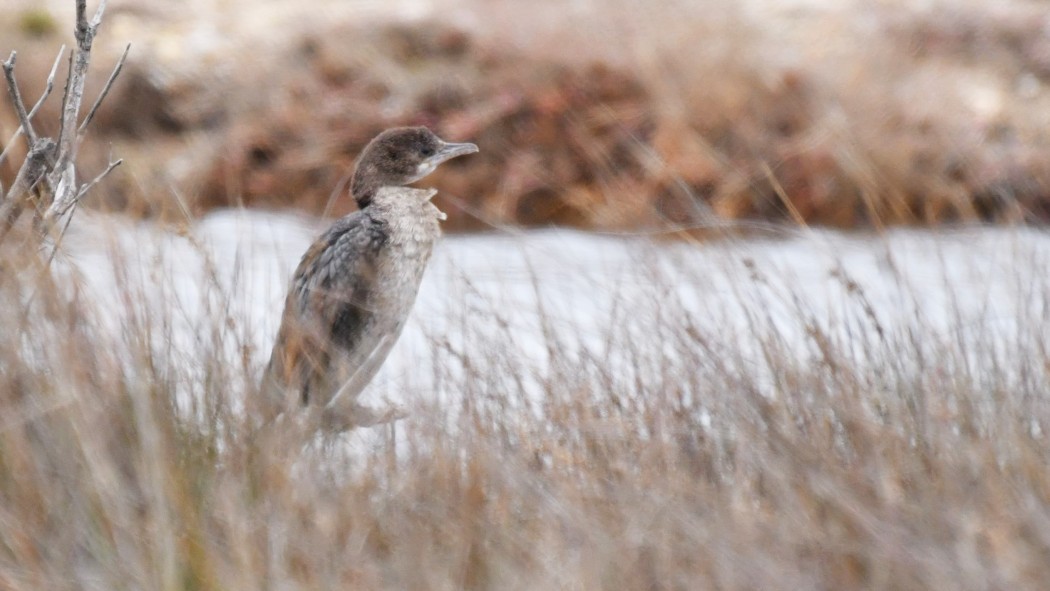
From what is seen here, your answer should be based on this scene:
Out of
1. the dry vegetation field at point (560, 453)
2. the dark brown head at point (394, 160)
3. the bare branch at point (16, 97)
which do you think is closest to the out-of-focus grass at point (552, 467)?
the dry vegetation field at point (560, 453)

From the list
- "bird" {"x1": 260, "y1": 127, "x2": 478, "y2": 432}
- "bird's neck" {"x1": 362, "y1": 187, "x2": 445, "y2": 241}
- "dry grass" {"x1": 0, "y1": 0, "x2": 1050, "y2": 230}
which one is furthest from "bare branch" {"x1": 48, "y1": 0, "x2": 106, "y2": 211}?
"dry grass" {"x1": 0, "y1": 0, "x2": 1050, "y2": 230}

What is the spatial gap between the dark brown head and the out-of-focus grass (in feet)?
4.63

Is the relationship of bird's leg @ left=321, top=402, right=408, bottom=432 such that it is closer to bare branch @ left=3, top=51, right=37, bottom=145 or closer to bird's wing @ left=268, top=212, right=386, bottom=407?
bird's wing @ left=268, top=212, right=386, bottom=407

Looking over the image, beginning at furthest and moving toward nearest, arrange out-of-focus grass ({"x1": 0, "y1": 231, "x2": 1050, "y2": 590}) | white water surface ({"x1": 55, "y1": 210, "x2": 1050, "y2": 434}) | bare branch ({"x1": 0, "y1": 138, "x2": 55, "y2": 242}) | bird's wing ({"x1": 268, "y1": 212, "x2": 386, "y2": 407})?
bird's wing ({"x1": 268, "y1": 212, "x2": 386, "y2": 407}) < bare branch ({"x1": 0, "y1": 138, "x2": 55, "y2": 242}) < white water surface ({"x1": 55, "y1": 210, "x2": 1050, "y2": 434}) < out-of-focus grass ({"x1": 0, "y1": 231, "x2": 1050, "y2": 590})

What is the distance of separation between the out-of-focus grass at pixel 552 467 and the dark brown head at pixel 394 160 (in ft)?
4.63

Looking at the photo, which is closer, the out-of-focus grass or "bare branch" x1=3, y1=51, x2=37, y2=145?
the out-of-focus grass

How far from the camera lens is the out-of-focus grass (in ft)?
8.95

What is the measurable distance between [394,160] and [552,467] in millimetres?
2084

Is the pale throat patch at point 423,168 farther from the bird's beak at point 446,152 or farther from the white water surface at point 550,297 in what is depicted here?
the white water surface at point 550,297

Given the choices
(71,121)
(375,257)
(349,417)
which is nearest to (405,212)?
(375,257)

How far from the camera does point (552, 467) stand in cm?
312

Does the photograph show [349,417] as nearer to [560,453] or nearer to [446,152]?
[560,453]

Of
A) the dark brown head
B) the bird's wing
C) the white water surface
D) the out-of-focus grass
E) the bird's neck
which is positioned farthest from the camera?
the dark brown head

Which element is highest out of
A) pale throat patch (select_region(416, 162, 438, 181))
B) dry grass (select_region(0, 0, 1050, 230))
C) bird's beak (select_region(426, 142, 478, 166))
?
dry grass (select_region(0, 0, 1050, 230))
